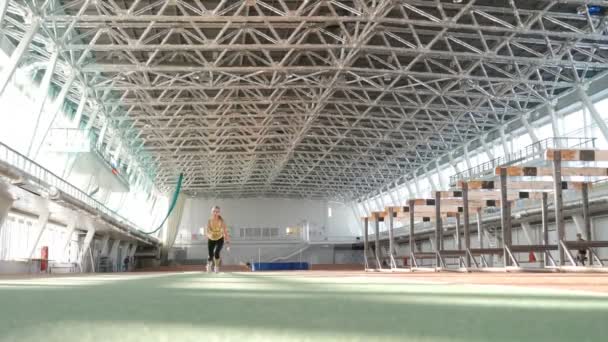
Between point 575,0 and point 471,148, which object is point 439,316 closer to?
point 575,0

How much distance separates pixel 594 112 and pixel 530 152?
20.8ft

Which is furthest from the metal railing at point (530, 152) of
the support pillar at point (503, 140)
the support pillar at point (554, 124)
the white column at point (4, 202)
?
the white column at point (4, 202)

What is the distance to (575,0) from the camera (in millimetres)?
21969

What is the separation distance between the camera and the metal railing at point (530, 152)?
33.0 m

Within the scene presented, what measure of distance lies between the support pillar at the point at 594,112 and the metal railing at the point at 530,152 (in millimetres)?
757

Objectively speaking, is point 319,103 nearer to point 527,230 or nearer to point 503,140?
point 503,140

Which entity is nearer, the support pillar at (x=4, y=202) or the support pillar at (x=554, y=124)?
the support pillar at (x=4, y=202)

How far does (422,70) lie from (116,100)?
16.7 m

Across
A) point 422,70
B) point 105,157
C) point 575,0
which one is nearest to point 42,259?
point 105,157

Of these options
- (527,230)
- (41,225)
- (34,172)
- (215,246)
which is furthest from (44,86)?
(527,230)

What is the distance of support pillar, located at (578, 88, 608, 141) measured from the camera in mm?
30094

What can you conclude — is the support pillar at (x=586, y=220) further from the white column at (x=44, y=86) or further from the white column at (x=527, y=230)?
the white column at (x=44, y=86)

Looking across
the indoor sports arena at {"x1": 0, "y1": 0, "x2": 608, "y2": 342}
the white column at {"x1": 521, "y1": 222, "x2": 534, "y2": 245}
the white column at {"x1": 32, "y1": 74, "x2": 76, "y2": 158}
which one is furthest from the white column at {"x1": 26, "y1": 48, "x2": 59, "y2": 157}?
the white column at {"x1": 521, "y1": 222, "x2": 534, "y2": 245}

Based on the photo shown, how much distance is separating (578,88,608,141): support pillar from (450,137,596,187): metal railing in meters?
0.76
